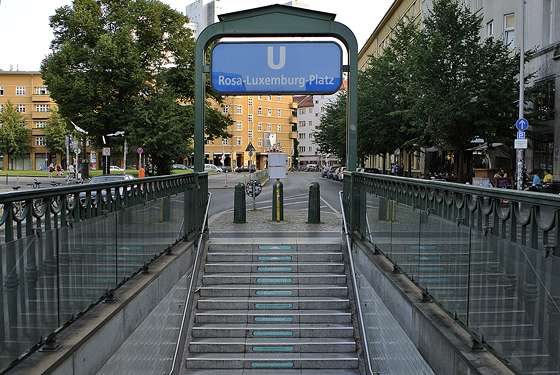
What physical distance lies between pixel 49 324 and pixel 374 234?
4.78 m

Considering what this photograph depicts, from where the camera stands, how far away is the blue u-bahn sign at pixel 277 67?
9.34 metres

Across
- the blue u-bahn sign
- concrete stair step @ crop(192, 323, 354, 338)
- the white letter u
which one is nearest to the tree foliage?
the blue u-bahn sign

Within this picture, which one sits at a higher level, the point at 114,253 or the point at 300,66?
the point at 300,66

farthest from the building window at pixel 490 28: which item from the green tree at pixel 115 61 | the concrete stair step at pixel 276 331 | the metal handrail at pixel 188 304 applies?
the concrete stair step at pixel 276 331

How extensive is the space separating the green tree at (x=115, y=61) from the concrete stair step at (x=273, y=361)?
2894 cm

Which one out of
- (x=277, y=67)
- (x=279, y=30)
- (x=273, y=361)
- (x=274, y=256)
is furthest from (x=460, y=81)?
(x=273, y=361)

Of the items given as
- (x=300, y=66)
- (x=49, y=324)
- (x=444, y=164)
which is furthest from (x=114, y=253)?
(x=444, y=164)

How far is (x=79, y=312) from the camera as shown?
4059 mm

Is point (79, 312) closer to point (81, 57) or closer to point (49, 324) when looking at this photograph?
point (49, 324)

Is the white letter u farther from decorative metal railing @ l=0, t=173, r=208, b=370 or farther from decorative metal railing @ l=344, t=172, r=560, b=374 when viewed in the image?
decorative metal railing @ l=344, t=172, r=560, b=374

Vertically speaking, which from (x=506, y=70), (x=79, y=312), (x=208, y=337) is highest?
(x=506, y=70)

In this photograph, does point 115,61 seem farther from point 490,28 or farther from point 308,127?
point 308,127

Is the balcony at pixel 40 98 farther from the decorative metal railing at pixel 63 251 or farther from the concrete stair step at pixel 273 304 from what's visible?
the decorative metal railing at pixel 63 251

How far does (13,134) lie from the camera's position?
78.6 m
